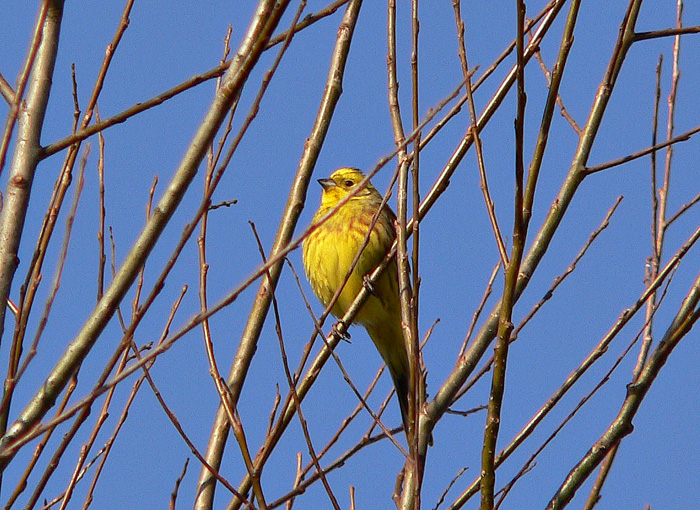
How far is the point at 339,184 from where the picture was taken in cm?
667

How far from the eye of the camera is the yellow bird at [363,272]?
5762mm

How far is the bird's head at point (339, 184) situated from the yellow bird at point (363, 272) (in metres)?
0.45

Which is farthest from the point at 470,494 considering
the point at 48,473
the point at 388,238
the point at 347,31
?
the point at 388,238

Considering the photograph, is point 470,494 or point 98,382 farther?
point 470,494

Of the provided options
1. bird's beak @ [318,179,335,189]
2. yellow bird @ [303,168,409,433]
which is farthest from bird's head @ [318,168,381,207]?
yellow bird @ [303,168,409,433]

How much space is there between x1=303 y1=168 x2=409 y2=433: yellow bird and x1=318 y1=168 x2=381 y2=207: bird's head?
17.6 inches

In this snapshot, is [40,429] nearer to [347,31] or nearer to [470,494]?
[470,494]

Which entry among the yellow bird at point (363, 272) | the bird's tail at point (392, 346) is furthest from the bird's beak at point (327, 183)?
the bird's tail at point (392, 346)

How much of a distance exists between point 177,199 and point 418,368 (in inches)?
33.5

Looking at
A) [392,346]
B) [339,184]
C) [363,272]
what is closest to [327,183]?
[339,184]

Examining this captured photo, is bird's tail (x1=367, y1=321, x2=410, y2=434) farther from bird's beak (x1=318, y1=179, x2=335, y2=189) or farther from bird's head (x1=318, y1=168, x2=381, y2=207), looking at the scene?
bird's beak (x1=318, y1=179, x2=335, y2=189)

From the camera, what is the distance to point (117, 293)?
2.06 m

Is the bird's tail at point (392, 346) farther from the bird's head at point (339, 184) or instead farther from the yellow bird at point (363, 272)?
the bird's head at point (339, 184)

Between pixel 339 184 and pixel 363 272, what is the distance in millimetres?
1172
